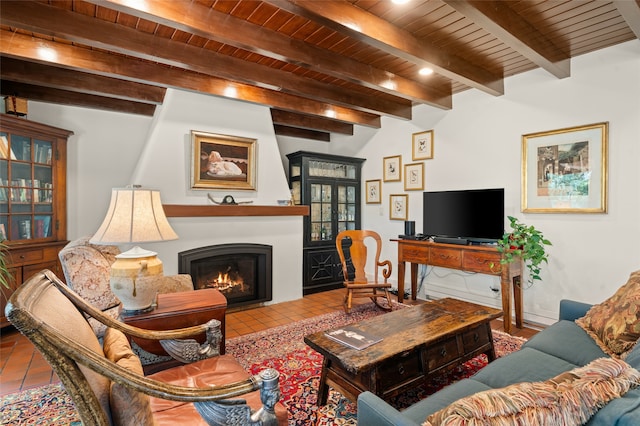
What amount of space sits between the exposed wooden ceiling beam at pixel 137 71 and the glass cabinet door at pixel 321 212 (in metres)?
1.18

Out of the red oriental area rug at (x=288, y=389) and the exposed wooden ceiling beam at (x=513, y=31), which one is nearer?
the red oriental area rug at (x=288, y=389)

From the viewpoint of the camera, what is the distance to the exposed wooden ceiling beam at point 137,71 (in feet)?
8.21

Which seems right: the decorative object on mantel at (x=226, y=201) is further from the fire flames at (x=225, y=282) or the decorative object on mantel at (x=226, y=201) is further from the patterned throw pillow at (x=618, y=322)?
the patterned throw pillow at (x=618, y=322)

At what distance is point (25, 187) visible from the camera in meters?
3.22

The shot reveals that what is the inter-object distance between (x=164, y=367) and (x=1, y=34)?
2.78 meters

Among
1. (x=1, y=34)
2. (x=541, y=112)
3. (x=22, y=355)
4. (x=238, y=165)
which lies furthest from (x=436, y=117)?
Result: (x=22, y=355)

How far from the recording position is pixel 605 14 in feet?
7.79

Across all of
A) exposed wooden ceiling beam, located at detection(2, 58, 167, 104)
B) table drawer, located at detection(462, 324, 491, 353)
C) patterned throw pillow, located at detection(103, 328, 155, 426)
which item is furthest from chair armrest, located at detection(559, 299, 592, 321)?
exposed wooden ceiling beam, located at detection(2, 58, 167, 104)

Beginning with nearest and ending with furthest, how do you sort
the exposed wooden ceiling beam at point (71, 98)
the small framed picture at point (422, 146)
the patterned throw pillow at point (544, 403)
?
the patterned throw pillow at point (544, 403) → the exposed wooden ceiling beam at point (71, 98) → the small framed picture at point (422, 146)

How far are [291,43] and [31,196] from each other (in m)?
3.10

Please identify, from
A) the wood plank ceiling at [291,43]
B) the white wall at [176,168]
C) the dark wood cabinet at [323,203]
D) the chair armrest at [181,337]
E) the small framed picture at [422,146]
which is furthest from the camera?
the dark wood cabinet at [323,203]

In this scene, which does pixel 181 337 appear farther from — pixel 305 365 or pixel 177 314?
pixel 305 365

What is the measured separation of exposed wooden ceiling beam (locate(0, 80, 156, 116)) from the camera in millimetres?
3363

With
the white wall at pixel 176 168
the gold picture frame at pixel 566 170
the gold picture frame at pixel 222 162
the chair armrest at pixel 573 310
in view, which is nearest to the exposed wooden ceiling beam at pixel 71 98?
the white wall at pixel 176 168
